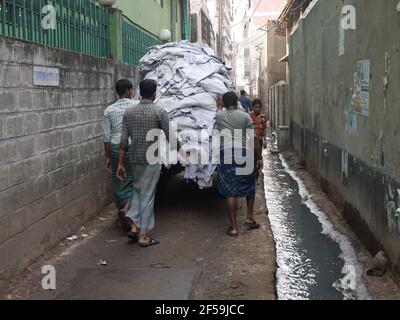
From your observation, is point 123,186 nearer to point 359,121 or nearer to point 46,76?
point 46,76

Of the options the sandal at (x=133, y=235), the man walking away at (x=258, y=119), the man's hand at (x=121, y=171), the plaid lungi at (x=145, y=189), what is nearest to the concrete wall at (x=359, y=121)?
the man walking away at (x=258, y=119)

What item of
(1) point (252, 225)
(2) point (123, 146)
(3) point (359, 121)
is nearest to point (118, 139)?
(2) point (123, 146)

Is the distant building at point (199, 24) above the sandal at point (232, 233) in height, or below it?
above

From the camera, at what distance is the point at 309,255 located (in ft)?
18.1

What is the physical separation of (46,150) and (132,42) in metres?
4.84

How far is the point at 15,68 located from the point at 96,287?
2128 millimetres

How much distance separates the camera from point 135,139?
223 inches

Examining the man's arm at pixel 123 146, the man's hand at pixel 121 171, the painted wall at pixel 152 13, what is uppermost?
the painted wall at pixel 152 13

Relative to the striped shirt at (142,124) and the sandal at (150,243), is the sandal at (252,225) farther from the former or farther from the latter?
the striped shirt at (142,124)

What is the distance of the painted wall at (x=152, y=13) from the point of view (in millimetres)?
11719

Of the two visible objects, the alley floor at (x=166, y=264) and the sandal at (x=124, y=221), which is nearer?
the alley floor at (x=166, y=264)

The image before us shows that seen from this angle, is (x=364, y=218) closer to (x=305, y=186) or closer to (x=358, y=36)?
(x=358, y=36)

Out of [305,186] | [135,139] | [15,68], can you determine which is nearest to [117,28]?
[135,139]

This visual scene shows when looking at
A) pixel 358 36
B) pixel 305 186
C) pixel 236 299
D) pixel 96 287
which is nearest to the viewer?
pixel 236 299
